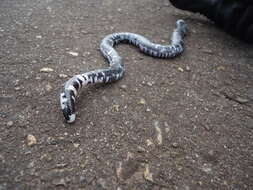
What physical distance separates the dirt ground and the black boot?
0.32m

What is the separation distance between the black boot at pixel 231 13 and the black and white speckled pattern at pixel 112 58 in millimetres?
663

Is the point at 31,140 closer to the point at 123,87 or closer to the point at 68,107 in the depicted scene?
the point at 68,107

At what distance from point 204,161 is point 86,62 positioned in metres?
2.31

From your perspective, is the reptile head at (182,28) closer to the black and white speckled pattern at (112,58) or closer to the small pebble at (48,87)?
the black and white speckled pattern at (112,58)

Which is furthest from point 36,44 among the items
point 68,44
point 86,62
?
point 86,62

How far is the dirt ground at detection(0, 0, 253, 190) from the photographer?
2215mm

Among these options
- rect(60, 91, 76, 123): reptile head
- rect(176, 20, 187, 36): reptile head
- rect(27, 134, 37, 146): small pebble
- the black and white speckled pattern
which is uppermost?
rect(176, 20, 187, 36): reptile head

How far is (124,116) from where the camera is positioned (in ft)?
9.31

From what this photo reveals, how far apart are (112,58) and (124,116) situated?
1212mm

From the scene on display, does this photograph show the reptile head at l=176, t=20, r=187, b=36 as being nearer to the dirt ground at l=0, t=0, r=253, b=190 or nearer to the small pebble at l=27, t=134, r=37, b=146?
the dirt ground at l=0, t=0, r=253, b=190

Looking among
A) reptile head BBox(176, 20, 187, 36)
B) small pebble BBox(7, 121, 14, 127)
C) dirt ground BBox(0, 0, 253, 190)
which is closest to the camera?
dirt ground BBox(0, 0, 253, 190)

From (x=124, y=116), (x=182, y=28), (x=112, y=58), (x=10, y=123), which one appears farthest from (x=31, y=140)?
(x=182, y=28)

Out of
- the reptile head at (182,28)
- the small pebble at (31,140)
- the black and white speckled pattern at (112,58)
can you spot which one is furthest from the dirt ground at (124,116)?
the reptile head at (182,28)

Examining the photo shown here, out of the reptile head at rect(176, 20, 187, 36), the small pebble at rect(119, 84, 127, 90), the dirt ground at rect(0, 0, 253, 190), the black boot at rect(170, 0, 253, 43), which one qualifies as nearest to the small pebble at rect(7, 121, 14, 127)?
the dirt ground at rect(0, 0, 253, 190)
